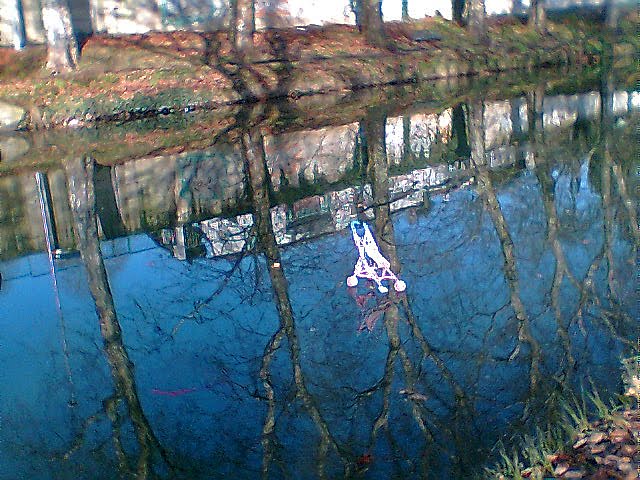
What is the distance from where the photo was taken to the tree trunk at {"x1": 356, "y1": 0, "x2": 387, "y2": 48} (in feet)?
84.6

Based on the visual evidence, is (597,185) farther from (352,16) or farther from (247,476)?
(352,16)

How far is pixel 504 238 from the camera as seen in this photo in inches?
368

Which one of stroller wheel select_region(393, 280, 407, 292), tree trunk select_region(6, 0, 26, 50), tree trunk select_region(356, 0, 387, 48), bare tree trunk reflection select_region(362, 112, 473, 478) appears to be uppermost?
tree trunk select_region(6, 0, 26, 50)

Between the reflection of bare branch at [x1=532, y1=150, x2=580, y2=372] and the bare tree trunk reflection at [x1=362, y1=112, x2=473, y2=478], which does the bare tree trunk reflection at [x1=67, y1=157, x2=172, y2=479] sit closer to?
the bare tree trunk reflection at [x1=362, y1=112, x2=473, y2=478]

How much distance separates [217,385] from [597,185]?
747cm

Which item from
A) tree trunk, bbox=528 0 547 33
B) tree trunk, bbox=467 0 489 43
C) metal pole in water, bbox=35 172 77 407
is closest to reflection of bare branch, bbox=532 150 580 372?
metal pole in water, bbox=35 172 77 407

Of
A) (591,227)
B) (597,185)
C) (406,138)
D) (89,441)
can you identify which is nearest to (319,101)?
(406,138)

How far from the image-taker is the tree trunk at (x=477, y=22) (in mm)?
27281

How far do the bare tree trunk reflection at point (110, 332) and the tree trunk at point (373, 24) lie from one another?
14976 mm

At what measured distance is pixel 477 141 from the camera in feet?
48.7

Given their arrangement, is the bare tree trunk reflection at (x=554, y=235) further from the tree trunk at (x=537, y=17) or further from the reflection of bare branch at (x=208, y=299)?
the tree trunk at (x=537, y=17)

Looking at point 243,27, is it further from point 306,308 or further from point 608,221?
point 306,308

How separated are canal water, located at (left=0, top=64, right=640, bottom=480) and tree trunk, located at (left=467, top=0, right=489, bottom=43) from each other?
46.7ft

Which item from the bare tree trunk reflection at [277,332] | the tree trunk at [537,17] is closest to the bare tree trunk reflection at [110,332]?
the bare tree trunk reflection at [277,332]
